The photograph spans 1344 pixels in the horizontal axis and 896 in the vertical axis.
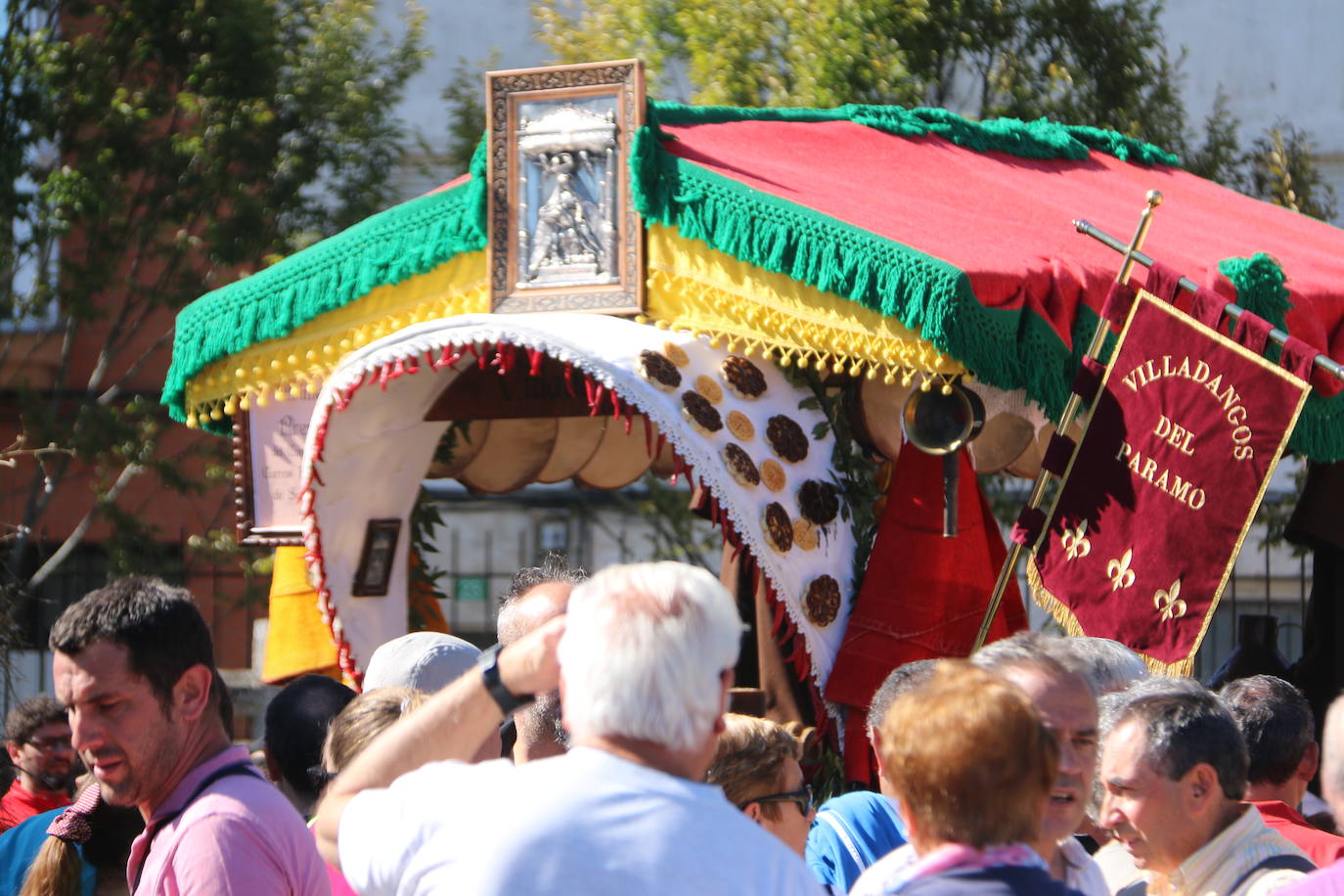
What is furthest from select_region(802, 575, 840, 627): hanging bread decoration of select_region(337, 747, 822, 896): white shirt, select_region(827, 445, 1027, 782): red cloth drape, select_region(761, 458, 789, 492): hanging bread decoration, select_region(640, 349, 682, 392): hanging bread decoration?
select_region(337, 747, 822, 896): white shirt

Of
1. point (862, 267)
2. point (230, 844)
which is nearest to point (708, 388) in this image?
point (862, 267)

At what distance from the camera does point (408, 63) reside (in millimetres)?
12148

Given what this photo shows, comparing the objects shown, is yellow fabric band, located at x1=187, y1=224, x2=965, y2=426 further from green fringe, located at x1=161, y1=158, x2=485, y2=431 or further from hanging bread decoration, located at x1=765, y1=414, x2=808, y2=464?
hanging bread decoration, located at x1=765, y1=414, x2=808, y2=464

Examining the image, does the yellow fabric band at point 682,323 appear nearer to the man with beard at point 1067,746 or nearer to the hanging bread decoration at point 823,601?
the hanging bread decoration at point 823,601

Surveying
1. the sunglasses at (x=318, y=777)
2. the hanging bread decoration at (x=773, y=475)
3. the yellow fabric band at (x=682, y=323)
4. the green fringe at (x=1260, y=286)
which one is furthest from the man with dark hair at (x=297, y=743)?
the green fringe at (x=1260, y=286)

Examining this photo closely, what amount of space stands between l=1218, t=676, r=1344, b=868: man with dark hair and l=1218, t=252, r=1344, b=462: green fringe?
1245 mm

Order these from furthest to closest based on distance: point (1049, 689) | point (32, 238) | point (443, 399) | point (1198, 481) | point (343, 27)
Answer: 1. point (343, 27)
2. point (32, 238)
3. point (443, 399)
4. point (1198, 481)
5. point (1049, 689)

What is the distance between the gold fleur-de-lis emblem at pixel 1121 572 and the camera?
17.3 ft

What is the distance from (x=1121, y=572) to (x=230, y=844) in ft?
10.2

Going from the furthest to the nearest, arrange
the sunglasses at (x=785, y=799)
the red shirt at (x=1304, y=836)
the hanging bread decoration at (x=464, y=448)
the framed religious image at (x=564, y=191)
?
the hanging bread decoration at (x=464, y=448) < the framed religious image at (x=564, y=191) < the red shirt at (x=1304, y=836) < the sunglasses at (x=785, y=799)

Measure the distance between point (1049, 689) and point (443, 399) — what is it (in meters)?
4.11

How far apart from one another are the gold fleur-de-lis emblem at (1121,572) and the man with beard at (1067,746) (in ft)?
6.36

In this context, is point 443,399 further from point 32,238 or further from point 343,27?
point 343,27

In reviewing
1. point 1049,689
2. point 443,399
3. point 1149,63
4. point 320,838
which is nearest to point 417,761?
point 320,838
